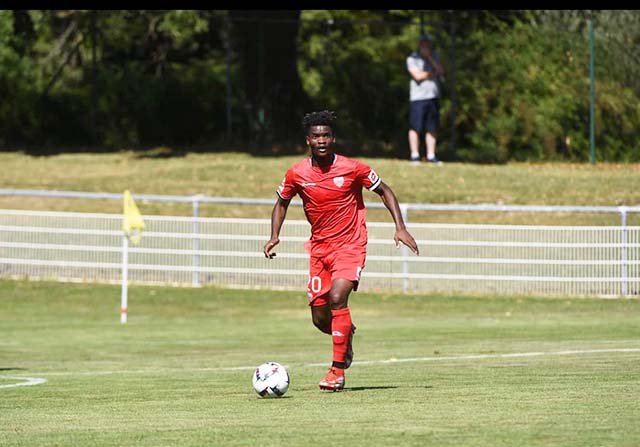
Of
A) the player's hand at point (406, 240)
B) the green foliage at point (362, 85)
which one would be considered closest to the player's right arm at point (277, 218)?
the player's hand at point (406, 240)

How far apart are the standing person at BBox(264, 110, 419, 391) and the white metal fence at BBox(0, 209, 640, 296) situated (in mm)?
12276

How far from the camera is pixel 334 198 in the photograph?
1269 cm

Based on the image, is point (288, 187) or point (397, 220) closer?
point (397, 220)

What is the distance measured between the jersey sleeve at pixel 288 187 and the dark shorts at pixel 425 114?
60.4 ft

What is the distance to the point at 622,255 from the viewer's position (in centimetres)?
2470

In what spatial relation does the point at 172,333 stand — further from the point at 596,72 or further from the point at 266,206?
the point at 596,72

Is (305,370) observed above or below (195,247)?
below

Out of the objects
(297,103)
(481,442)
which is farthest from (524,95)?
(481,442)

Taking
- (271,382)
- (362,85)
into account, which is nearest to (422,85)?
(362,85)

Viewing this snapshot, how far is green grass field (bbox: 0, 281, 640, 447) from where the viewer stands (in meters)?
9.32

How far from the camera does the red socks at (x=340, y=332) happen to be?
12.4 meters

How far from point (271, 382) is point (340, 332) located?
108cm

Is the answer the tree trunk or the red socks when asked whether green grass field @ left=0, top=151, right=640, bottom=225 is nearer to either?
the tree trunk

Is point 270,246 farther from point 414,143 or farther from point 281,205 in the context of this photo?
point 414,143
